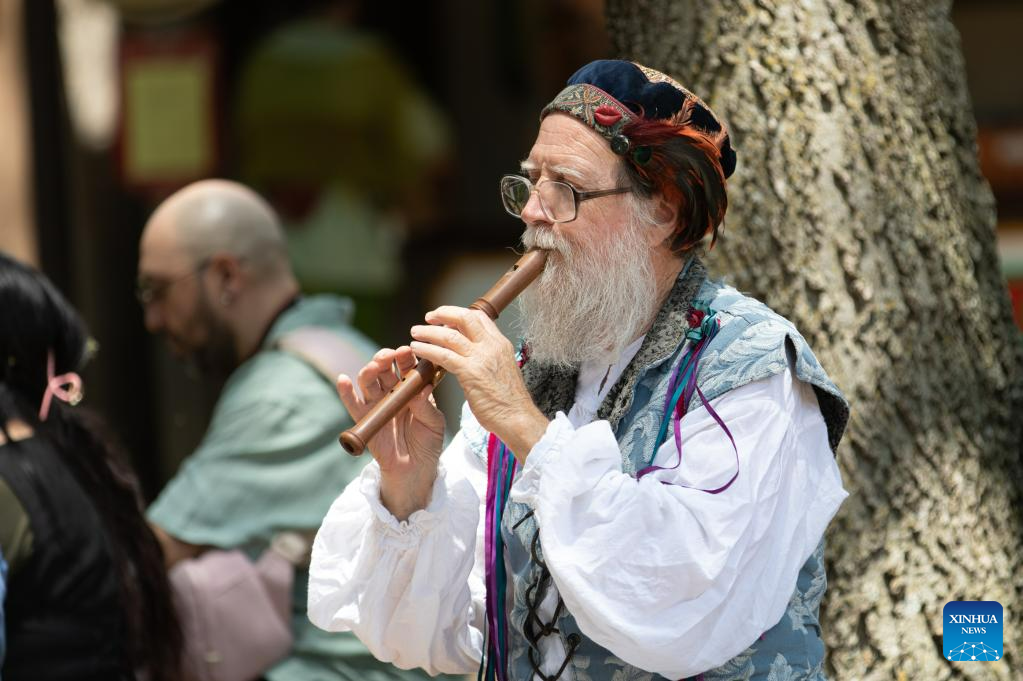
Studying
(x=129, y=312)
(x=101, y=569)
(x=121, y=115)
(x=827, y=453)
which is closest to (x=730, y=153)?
(x=827, y=453)

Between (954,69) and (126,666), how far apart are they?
2.29m

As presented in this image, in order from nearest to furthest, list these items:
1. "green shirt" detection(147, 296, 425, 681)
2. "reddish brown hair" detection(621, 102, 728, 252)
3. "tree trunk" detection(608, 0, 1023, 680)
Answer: "reddish brown hair" detection(621, 102, 728, 252)
"tree trunk" detection(608, 0, 1023, 680)
"green shirt" detection(147, 296, 425, 681)

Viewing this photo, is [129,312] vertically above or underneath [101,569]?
underneath

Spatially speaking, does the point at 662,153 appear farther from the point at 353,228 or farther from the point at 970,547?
the point at 353,228

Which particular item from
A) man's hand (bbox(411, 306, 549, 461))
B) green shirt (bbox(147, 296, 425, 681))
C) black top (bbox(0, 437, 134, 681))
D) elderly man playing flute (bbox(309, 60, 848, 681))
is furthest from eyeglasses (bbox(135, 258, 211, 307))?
man's hand (bbox(411, 306, 549, 461))

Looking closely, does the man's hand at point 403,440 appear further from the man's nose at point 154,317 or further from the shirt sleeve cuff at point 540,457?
the man's nose at point 154,317

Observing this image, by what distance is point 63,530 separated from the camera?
3184 millimetres

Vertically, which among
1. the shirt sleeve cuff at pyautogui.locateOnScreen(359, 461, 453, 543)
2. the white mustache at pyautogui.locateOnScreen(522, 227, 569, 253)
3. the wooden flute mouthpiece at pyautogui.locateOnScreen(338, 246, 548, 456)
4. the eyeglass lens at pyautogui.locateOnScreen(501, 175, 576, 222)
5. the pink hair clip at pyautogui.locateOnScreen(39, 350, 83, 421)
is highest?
the eyeglass lens at pyautogui.locateOnScreen(501, 175, 576, 222)

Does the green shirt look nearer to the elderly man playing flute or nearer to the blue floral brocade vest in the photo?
the elderly man playing flute

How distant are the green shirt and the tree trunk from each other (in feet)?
4.15

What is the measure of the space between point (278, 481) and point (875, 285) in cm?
164

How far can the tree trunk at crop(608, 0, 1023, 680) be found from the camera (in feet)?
9.86

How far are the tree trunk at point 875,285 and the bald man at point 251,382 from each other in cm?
129

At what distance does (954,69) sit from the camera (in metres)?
3.18
